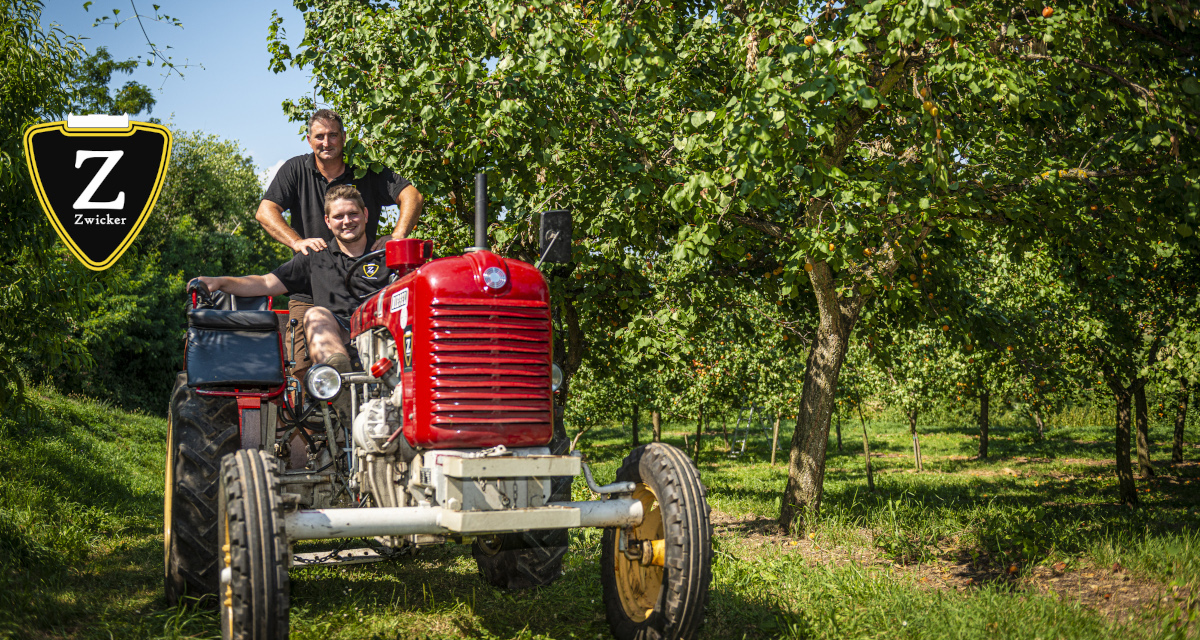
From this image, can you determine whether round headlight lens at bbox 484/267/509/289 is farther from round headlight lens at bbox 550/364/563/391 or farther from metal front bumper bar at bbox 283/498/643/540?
metal front bumper bar at bbox 283/498/643/540

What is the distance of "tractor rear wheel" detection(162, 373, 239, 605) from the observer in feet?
14.0

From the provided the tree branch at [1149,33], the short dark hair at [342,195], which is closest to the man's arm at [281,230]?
the short dark hair at [342,195]

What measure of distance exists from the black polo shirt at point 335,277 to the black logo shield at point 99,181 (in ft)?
6.01

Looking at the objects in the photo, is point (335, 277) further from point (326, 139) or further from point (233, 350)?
point (326, 139)

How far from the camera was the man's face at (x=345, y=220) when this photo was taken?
15.6 feet

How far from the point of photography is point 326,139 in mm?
5352

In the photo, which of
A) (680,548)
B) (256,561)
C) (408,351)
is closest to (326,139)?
(408,351)

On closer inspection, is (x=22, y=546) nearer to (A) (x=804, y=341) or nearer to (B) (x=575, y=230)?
(B) (x=575, y=230)

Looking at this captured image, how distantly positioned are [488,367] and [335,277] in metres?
→ 1.57

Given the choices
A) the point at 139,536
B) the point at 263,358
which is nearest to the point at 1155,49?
the point at 263,358

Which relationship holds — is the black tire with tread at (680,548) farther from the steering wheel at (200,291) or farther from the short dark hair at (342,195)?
the steering wheel at (200,291)

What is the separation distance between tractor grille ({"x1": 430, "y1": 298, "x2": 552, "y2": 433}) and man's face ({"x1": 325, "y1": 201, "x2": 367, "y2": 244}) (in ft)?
4.76

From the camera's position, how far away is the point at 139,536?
7.67 m


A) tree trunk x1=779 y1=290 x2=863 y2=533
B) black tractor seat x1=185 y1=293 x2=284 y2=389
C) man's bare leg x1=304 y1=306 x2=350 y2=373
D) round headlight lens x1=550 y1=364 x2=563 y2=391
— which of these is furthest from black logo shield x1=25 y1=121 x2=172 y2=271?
tree trunk x1=779 y1=290 x2=863 y2=533
